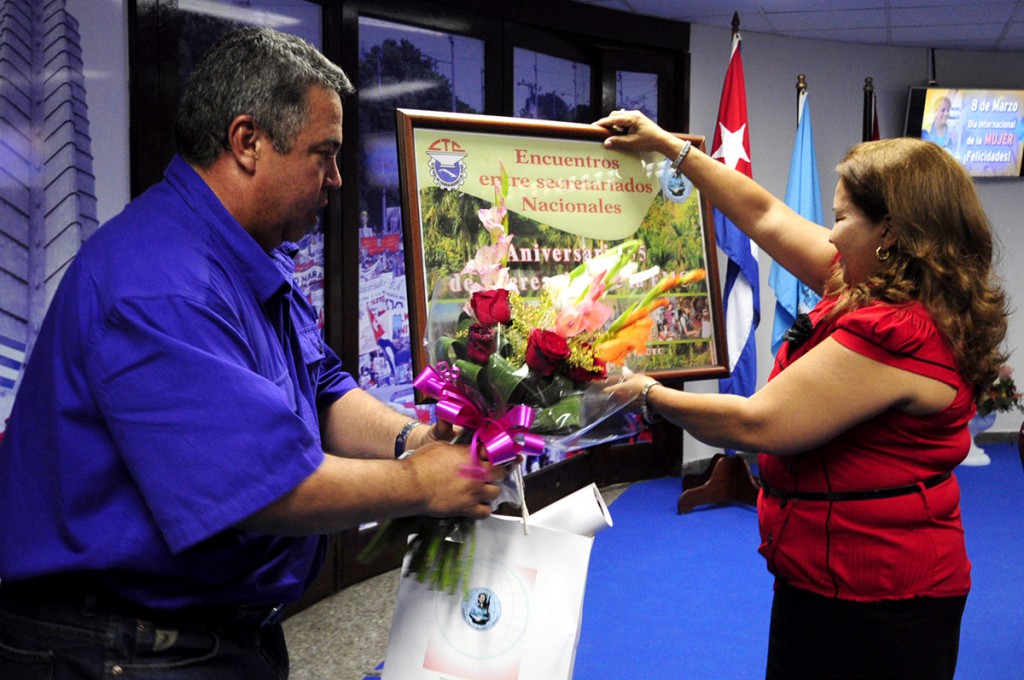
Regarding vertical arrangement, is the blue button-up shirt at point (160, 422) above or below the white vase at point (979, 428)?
above

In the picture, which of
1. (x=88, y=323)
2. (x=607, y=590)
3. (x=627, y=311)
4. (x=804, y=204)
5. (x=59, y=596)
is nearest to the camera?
(x=88, y=323)

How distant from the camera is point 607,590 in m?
3.76

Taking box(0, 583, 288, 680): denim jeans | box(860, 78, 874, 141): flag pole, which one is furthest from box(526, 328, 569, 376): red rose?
box(860, 78, 874, 141): flag pole

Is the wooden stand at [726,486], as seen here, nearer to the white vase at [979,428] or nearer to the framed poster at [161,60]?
the white vase at [979,428]

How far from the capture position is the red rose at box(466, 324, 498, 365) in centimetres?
133

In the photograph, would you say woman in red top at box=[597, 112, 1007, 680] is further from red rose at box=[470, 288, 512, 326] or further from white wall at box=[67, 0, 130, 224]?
white wall at box=[67, 0, 130, 224]

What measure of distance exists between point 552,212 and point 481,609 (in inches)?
41.3

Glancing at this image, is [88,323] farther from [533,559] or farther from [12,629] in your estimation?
[533,559]

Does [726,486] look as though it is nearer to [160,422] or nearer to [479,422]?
[479,422]

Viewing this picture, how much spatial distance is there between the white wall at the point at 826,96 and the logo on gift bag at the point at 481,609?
4.66 meters

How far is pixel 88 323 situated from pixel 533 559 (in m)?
0.65

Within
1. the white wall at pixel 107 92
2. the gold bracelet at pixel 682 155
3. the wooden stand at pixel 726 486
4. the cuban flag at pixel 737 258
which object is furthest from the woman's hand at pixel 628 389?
the wooden stand at pixel 726 486

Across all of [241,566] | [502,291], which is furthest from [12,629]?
[502,291]

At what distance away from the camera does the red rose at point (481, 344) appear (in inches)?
52.2
